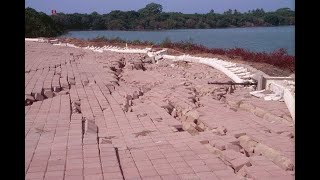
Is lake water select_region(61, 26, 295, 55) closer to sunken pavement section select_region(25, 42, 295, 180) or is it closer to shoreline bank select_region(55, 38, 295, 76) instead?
shoreline bank select_region(55, 38, 295, 76)

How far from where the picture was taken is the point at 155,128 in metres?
4.86

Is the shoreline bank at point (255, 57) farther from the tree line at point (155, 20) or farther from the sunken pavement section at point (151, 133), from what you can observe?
the tree line at point (155, 20)

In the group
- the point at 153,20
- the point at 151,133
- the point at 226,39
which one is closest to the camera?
the point at 151,133

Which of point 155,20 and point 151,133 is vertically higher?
point 155,20

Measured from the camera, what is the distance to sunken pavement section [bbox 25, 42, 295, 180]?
3297 millimetres

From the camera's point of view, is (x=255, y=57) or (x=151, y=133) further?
(x=255, y=57)

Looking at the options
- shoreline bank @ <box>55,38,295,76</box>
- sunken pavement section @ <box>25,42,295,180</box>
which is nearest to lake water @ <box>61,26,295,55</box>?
shoreline bank @ <box>55,38,295,76</box>

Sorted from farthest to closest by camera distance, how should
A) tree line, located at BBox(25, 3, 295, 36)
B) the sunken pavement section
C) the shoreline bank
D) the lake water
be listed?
1. tree line, located at BBox(25, 3, 295, 36)
2. the lake water
3. the shoreline bank
4. the sunken pavement section

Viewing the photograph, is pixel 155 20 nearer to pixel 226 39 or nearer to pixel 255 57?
pixel 226 39

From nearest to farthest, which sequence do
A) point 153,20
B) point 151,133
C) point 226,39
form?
point 151,133 < point 226,39 < point 153,20

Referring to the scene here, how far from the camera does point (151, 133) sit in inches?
183

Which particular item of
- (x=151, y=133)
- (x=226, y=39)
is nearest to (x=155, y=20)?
(x=226, y=39)

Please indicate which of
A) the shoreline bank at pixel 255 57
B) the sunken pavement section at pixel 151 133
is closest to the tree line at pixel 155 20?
the shoreline bank at pixel 255 57
